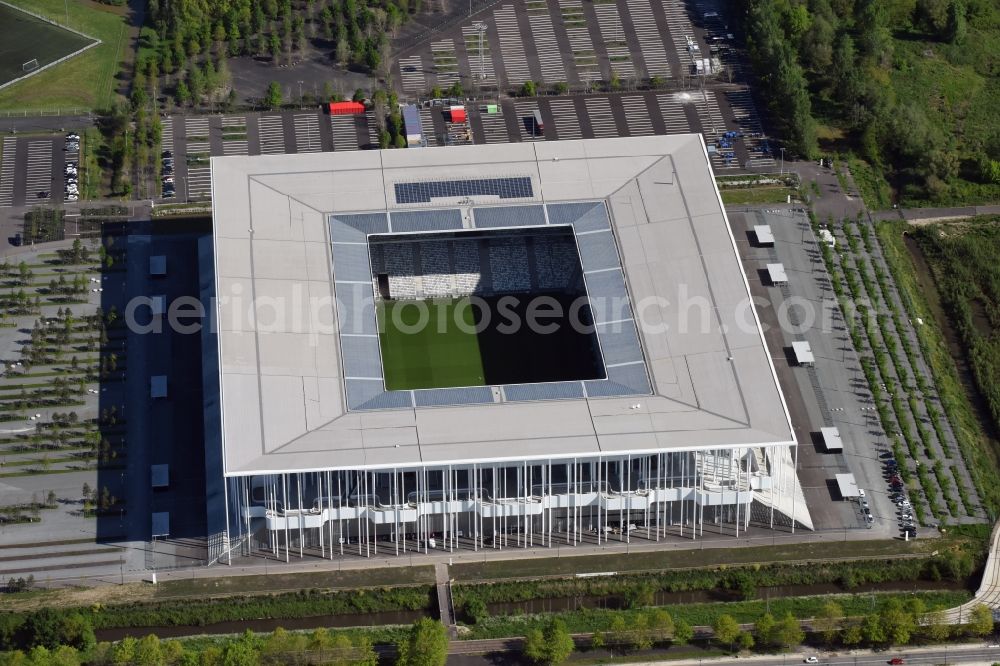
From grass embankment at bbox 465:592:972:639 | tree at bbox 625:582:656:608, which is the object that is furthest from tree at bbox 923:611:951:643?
tree at bbox 625:582:656:608

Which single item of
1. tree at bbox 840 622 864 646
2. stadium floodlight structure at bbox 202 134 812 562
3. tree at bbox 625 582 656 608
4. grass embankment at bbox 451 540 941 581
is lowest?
tree at bbox 840 622 864 646

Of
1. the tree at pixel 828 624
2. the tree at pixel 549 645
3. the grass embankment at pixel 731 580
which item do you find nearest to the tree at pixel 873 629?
the tree at pixel 828 624

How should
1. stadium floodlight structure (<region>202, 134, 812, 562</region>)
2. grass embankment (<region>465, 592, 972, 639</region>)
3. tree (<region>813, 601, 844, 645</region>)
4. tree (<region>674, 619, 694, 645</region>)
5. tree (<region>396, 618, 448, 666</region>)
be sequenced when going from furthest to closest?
stadium floodlight structure (<region>202, 134, 812, 562</region>) < grass embankment (<region>465, 592, 972, 639</region>) < tree (<region>813, 601, 844, 645</region>) < tree (<region>674, 619, 694, 645</region>) < tree (<region>396, 618, 448, 666</region>)

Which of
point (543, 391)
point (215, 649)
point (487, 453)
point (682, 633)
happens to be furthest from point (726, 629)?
point (215, 649)

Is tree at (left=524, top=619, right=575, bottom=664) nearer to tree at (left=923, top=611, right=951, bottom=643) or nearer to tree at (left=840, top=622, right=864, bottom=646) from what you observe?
tree at (left=840, top=622, right=864, bottom=646)

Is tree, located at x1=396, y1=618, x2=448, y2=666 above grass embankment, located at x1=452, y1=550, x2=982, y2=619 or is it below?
below

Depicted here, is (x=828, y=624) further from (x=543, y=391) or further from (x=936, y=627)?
(x=543, y=391)

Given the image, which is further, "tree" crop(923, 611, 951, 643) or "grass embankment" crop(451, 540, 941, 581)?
"grass embankment" crop(451, 540, 941, 581)

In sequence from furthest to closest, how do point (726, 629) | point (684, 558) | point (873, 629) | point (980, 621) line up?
point (684, 558), point (980, 621), point (873, 629), point (726, 629)
